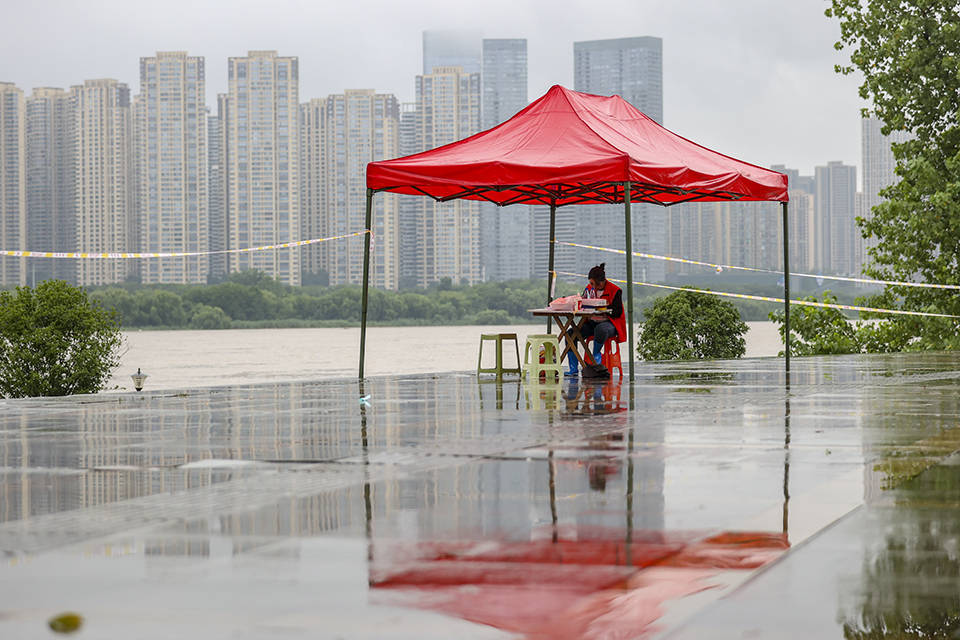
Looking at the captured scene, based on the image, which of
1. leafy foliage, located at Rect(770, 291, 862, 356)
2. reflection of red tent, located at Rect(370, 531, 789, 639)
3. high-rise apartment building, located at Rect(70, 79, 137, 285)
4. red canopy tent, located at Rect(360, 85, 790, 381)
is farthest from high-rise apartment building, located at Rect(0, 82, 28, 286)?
reflection of red tent, located at Rect(370, 531, 789, 639)

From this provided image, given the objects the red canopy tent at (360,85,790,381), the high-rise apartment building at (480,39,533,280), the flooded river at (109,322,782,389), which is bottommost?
the flooded river at (109,322,782,389)

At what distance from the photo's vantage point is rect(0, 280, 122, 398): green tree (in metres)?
19.7

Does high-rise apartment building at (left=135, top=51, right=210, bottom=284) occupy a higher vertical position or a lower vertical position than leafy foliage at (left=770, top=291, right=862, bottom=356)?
higher

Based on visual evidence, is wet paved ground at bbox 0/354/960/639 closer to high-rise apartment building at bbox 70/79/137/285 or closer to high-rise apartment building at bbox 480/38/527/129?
high-rise apartment building at bbox 70/79/137/285

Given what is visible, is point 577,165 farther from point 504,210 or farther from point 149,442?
point 504,210

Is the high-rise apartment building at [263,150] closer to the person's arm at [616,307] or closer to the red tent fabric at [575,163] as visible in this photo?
the red tent fabric at [575,163]

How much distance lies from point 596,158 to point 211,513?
10.2 m

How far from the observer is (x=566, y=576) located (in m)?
4.68

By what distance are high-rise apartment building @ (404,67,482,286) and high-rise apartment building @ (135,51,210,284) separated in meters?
23.3

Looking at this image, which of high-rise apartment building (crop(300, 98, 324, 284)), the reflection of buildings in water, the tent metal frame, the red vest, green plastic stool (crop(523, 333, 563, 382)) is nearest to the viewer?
the reflection of buildings in water

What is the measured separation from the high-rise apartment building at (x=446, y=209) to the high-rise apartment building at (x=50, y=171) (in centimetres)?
3320

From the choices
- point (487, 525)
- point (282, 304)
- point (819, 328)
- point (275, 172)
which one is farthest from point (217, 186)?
point (487, 525)

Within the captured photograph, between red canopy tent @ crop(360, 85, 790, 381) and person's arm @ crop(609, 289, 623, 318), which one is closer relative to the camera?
red canopy tent @ crop(360, 85, 790, 381)

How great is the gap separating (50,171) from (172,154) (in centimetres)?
1358
